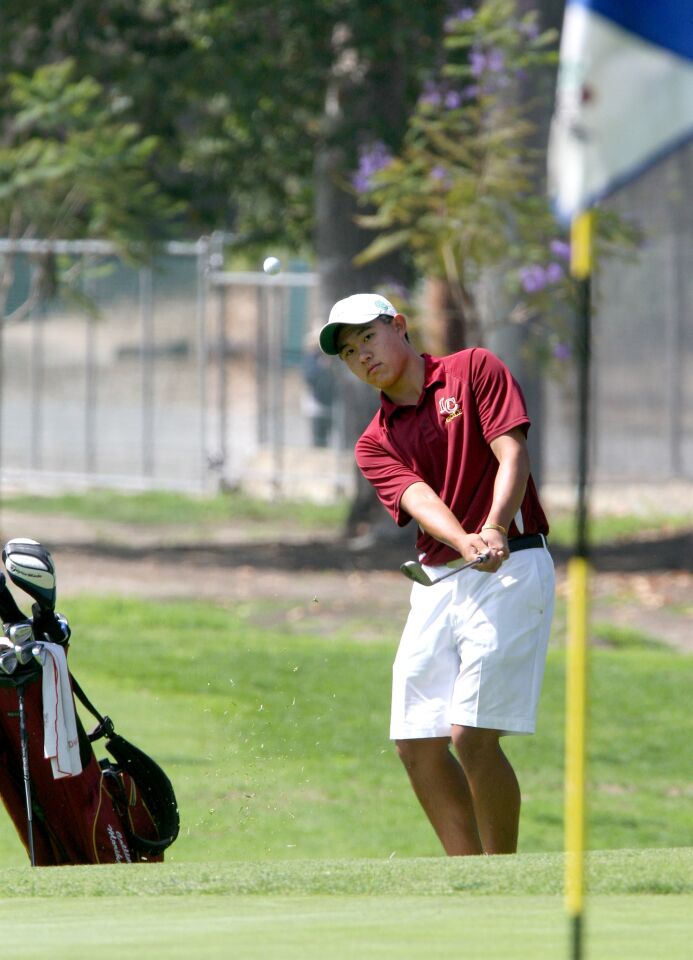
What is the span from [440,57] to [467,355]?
10.6m

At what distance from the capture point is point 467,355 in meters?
6.17

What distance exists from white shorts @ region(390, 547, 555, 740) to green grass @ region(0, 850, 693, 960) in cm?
75

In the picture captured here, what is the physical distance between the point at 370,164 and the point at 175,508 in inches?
244

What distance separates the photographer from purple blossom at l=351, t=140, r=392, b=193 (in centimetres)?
1493

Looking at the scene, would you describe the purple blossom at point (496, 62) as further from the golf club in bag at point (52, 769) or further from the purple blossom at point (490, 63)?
the golf club in bag at point (52, 769)

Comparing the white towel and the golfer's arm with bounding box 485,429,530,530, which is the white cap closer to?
the golfer's arm with bounding box 485,429,530,530

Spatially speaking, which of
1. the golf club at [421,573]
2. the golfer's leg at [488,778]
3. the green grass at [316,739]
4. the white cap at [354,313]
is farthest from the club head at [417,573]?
the green grass at [316,739]

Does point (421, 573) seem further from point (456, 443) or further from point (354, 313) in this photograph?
point (354, 313)

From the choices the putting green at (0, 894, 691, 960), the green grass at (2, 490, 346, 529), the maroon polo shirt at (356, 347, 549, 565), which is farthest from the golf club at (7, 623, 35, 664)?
the green grass at (2, 490, 346, 529)

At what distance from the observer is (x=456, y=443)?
606 cm

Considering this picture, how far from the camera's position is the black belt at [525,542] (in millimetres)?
5941

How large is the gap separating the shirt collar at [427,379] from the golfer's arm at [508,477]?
1.09 feet

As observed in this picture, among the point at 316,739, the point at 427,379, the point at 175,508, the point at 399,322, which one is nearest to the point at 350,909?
the point at 427,379

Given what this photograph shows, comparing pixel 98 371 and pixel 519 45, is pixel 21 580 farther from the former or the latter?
pixel 98 371
